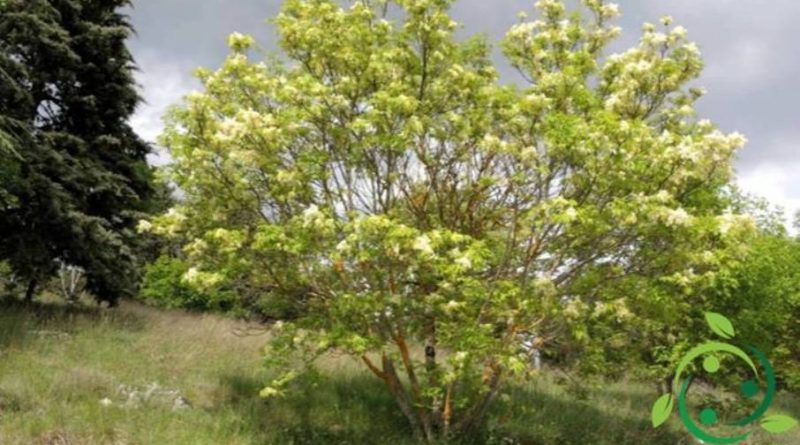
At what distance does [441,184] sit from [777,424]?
509 inches

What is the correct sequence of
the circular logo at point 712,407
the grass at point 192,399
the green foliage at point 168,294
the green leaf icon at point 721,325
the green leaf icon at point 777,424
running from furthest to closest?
the green foliage at point 168,294 < the green leaf icon at point 777,424 < the green leaf icon at point 721,325 < the circular logo at point 712,407 < the grass at point 192,399

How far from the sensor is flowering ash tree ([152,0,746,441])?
8969 millimetres

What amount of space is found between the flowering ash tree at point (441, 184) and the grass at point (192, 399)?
3.07 ft

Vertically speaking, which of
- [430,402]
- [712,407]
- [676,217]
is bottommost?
[430,402]

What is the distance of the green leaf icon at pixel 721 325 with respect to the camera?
49.8 ft

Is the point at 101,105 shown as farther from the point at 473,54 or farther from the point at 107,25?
the point at 473,54

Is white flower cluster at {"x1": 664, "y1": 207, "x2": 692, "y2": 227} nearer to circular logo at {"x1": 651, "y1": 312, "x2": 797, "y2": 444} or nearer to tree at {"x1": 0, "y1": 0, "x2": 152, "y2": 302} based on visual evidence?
circular logo at {"x1": 651, "y1": 312, "x2": 797, "y2": 444}

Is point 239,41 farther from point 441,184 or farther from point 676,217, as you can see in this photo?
point 676,217

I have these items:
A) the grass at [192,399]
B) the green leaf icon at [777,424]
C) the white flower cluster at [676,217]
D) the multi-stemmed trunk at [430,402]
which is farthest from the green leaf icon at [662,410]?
the white flower cluster at [676,217]

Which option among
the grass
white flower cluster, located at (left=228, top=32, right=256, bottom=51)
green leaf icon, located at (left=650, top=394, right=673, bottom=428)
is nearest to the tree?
the grass

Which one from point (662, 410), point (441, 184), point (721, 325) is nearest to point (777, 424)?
point (662, 410)

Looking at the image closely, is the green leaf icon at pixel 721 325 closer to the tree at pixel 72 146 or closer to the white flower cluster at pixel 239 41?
the white flower cluster at pixel 239 41

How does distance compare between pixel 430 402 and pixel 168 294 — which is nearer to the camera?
pixel 430 402

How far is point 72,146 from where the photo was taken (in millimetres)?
16391
